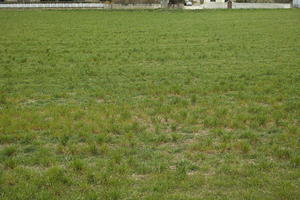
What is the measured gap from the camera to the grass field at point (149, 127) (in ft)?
17.7

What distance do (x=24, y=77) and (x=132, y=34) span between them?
1321cm

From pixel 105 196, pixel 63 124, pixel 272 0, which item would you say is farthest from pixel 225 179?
pixel 272 0

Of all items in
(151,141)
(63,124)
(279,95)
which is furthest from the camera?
(279,95)

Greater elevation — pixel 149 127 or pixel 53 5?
pixel 53 5

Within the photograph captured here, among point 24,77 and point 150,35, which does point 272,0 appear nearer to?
point 150,35

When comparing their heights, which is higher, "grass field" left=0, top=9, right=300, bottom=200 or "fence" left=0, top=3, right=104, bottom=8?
"fence" left=0, top=3, right=104, bottom=8

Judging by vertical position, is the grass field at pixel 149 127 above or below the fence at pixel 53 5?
below

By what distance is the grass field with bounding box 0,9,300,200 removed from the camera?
5410 millimetres

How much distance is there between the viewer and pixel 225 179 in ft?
18.2

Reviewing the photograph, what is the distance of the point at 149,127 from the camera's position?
7695 millimetres

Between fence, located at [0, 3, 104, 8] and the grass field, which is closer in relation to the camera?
the grass field

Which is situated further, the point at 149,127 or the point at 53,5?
the point at 53,5

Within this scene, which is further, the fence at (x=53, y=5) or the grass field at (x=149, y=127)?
the fence at (x=53, y=5)

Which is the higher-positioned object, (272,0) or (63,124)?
(272,0)
